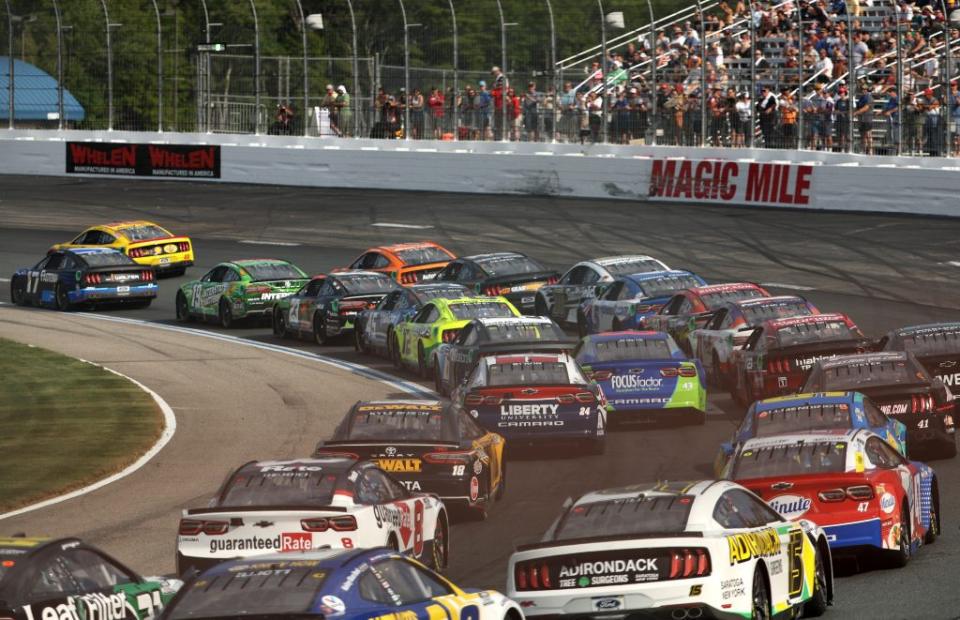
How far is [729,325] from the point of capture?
2464 centimetres

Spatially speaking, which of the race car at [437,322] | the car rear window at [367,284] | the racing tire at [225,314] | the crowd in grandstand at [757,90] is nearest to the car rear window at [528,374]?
the race car at [437,322]

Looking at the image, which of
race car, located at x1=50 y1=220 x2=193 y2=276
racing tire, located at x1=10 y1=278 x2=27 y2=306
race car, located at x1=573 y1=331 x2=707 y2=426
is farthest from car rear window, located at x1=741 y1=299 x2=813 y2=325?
racing tire, located at x1=10 y1=278 x2=27 y2=306

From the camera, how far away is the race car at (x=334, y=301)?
31.0 meters

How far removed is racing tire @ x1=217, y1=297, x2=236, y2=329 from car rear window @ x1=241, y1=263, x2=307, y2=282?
890 millimetres

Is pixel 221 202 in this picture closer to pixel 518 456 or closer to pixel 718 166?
pixel 718 166

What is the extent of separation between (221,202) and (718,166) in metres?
14.7

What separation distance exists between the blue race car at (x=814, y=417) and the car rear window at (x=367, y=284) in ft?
49.4

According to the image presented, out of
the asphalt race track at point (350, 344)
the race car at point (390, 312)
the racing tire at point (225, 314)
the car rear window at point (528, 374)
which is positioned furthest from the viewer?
the racing tire at point (225, 314)

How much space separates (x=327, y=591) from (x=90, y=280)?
2926 centimetres

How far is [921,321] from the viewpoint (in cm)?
3008

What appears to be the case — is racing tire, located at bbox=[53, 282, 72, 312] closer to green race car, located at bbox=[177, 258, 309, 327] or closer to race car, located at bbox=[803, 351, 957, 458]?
green race car, located at bbox=[177, 258, 309, 327]

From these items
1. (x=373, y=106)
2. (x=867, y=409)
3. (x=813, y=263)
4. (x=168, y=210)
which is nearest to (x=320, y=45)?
(x=373, y=106)

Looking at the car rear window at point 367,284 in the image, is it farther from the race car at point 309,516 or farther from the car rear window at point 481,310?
the race car at point 309,516

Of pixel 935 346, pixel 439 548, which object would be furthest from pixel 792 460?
pixel 935 346
